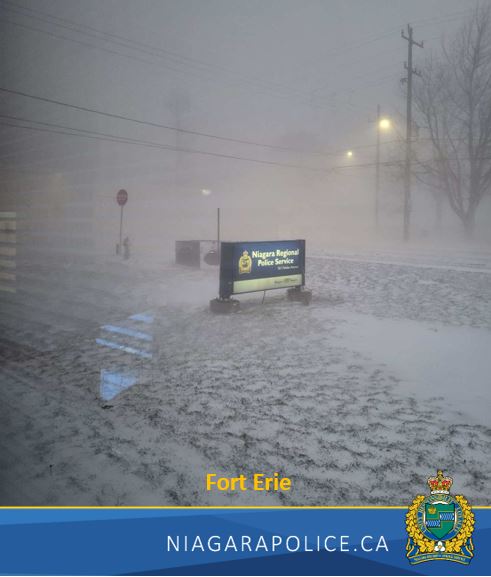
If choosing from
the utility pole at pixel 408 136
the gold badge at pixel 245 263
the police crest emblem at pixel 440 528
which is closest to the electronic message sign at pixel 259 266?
the gold badge at pixel 245 263

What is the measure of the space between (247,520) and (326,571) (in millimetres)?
577

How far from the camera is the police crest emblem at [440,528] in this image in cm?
244

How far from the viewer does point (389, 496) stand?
276 cm

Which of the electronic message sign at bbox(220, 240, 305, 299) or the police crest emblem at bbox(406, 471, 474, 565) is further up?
the electronic message sign at bbox(220, 240, 305, 299)

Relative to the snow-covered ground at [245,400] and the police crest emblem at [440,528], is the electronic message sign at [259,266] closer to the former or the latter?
the snow-covered ground at [245,400]

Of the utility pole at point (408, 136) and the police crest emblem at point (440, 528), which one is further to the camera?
the utility pole at point (408, 136)

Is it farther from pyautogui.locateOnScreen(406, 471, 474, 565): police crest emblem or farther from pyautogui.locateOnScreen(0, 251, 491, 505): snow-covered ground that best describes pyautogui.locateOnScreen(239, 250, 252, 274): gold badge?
pyautogui.locateOnScreen(406, 471, 474, 565): police crest emblem

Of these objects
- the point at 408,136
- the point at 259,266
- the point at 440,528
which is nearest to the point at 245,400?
the point at 440,528

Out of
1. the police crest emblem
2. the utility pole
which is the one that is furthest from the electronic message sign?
the utility pole

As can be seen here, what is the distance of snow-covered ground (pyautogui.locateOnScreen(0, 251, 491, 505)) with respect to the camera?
297 centimetres

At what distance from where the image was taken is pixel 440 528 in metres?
2.54

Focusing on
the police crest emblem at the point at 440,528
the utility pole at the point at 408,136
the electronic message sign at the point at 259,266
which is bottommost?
the police crest emblem at the point at 440,528

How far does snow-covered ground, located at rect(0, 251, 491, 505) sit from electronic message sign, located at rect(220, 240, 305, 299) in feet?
2.04

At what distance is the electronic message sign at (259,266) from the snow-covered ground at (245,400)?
2.04 feet
